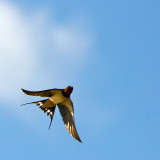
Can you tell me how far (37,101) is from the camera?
12008 millimetres

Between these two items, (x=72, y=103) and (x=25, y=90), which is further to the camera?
(x=72, y=103)

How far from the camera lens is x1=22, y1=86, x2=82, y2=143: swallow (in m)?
11.7

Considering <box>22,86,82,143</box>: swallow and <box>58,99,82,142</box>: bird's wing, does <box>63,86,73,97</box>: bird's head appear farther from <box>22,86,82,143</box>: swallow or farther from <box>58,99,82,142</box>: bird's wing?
<box>58,99,82,142</box>: bird's wing

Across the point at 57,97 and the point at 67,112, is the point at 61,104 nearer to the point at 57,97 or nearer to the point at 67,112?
the point at 67,112

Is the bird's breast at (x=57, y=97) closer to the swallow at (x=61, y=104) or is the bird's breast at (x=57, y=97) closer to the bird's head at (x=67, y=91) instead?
the swallow at (x=61, y=104)

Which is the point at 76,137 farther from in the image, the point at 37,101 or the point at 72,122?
the point at 37,101

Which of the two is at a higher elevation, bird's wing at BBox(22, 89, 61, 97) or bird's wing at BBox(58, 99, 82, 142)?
bird's wing at BBox(22, 89, 61, 97)

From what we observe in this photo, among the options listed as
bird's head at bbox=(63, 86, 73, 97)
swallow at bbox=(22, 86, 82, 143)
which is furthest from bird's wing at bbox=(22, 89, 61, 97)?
bird's head at bbox=(63, 86, 73, 97)

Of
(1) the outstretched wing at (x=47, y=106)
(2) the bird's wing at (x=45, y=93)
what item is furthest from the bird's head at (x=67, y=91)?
(1) the outstretched wing at (x=47, y=106)

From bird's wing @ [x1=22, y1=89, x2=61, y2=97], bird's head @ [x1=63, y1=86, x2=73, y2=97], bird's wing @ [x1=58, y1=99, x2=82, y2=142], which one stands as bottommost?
bird's wing @ [x1=58, y1=99, x2=82, y2=142]

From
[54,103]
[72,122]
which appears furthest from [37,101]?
[72,122]

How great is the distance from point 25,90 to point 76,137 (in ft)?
7.45

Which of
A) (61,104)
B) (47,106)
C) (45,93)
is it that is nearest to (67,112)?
(61,104)

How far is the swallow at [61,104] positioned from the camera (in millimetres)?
11711
